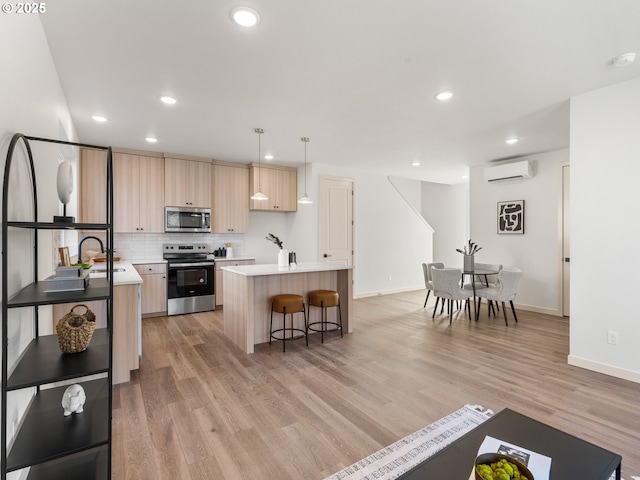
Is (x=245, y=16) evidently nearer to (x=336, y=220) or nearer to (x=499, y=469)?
(x=499, y=469)

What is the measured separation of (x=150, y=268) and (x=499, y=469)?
516 centimetres

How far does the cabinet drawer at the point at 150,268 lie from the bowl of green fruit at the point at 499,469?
5063 mm

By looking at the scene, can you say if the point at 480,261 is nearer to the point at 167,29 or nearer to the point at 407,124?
the point at 407,124

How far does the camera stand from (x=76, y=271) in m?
1.47

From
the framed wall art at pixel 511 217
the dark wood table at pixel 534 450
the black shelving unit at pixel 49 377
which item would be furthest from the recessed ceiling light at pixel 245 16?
the framed wall art at pixel 511 217

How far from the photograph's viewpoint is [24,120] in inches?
64.5

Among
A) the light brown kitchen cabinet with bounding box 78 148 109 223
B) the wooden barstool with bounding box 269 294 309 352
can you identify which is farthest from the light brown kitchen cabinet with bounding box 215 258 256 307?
the wooden barstool with bounding box 269 294 309 352

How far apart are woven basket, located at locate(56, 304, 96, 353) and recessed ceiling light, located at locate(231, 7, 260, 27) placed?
188cm

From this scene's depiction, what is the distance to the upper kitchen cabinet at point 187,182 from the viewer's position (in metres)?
5.32

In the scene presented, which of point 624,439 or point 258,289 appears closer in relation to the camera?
point 624,439

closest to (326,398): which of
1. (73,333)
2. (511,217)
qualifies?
(73,333)

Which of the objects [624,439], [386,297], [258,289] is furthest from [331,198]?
[624,439]

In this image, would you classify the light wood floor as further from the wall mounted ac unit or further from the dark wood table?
the wall mounted ac unit

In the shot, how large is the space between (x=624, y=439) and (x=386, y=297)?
4.73 m
